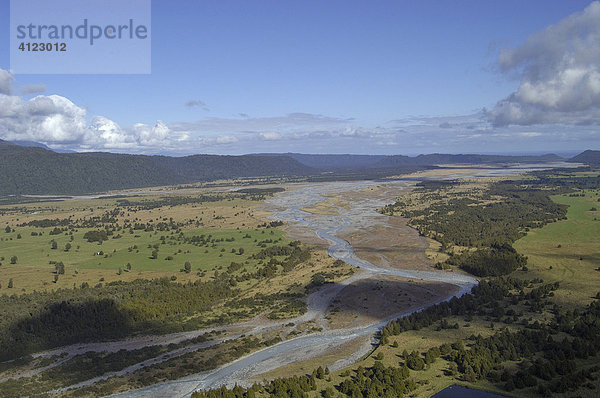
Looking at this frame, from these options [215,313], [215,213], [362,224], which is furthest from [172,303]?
[215,213]

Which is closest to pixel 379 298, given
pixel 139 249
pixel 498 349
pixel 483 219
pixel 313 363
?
pixel 498 349

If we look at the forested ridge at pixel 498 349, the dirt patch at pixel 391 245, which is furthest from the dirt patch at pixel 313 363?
the dirt patch at pixel 391 245

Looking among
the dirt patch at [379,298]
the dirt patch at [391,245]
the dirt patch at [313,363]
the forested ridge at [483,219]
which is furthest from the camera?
the dirt patch at [391,245]

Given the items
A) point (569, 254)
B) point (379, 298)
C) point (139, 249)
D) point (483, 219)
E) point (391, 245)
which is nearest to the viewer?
point (379, 298)

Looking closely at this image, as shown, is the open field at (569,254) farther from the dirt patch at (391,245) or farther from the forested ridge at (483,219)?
the dirt patch at (391,245)

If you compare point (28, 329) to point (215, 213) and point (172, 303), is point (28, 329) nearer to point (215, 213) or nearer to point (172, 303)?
point (172, 303)

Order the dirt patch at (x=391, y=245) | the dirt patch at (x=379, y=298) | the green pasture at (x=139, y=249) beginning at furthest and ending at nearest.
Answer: the green pasture at (x=139, y=249) < the dirt patch at (x=391, y=245) < the dirt patch at (x=379, y=298)

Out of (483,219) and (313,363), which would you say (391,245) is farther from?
(313,363)

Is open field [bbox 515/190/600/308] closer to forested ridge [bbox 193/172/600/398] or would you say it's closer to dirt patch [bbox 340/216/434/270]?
forested ridge [bbox 193/172/600/398]
